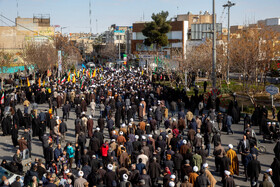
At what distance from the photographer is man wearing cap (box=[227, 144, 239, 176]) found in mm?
11211

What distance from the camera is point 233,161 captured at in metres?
11.2

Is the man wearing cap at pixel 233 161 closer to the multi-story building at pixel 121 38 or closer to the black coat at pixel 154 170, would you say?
the black coat at pixel 154 170

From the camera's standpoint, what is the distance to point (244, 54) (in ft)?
76.4

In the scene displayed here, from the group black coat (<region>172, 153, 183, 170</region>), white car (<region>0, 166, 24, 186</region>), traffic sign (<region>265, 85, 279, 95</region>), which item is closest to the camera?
white car (<region>0, 166, 24, 186</region>)

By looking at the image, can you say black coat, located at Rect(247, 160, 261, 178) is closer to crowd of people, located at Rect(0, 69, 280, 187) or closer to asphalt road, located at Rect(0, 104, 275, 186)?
crowd of people, located at Rect(0, 69, 280, 187)

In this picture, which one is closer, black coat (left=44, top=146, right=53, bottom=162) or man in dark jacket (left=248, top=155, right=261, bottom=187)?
man in dark jacket (left=248, top=155, right=261, bottom=187)

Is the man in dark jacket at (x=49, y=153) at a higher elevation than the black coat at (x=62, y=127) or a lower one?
lower

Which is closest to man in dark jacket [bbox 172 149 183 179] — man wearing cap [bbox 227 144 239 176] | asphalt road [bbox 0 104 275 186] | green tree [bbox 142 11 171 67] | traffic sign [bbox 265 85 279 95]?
asphalt road [bbox 0 104 275 186]

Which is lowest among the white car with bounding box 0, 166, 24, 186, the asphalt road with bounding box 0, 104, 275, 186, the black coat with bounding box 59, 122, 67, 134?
the asphalt road with bounding box 0, 104, 275, 186

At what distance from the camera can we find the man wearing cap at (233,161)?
1121 centimetres

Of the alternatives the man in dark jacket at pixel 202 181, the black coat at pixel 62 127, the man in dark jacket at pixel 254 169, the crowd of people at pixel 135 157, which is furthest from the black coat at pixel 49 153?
the man in dark jacket at pixel 254 169

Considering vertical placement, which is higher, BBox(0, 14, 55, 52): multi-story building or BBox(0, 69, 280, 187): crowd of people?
BBox(0, 14, 55, 52): multi-story building

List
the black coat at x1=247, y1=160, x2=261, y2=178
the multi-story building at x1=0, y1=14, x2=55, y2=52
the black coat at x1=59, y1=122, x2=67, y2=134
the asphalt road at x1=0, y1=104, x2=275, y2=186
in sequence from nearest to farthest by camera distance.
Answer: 1. the black coat at x1=247, y1=160, x2=261, y2=178
2. the asphalt road at x1=0, y1=104, x2=275, y2=186
3. the black coat at x1=59, y1=122, x2=67, y2=134
4. the multi-story building at x1=0, y1=14, x2=55, y2=52

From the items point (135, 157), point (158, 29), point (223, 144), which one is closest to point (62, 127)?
point (135, 157)
